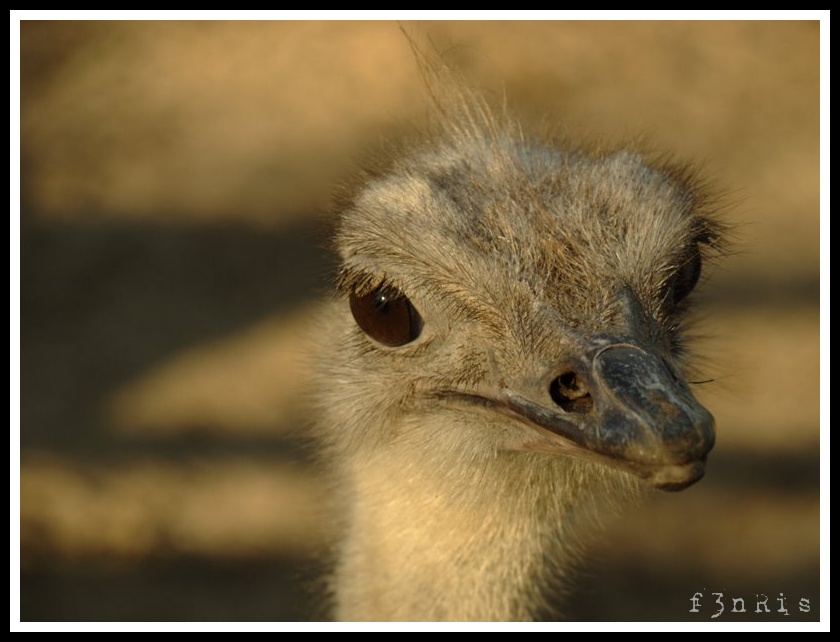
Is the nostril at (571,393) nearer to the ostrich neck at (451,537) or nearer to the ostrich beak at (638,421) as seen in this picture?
the ostrich beak at (638,421)

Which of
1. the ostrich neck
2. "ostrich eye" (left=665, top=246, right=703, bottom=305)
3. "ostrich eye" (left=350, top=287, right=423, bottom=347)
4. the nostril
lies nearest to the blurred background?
the ostrich neck

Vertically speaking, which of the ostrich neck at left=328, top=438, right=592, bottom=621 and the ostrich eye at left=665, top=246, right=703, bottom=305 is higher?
the ostrich eye at left=665, top=246, right=703, bottom=305

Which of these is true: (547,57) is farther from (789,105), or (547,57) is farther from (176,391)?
(176,391)

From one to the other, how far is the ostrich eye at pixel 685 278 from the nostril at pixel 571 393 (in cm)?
41

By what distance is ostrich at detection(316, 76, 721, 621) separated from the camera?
177 centimetres

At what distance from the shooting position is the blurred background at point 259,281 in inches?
175

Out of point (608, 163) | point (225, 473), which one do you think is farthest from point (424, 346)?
point (225, 473)

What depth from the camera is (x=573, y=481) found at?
215cm

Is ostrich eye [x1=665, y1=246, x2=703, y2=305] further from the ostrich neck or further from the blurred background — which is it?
the blurred background

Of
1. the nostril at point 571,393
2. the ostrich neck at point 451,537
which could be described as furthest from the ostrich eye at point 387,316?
the nostril at point 571,393

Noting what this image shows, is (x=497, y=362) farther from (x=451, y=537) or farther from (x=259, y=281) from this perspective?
(x=259, y=281)

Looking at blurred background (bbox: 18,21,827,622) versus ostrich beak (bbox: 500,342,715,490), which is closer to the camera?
ostrich beak (bbox: 500,342,715,490)

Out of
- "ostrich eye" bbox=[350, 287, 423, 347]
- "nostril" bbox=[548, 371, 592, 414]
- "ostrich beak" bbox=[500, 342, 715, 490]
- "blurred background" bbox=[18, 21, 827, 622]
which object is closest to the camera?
"ostrich beak" bbox=[500, 342, 715, 490]

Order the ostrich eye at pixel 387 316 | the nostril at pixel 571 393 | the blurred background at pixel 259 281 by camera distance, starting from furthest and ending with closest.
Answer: the blurred background at pixel 259 281, the ostrich eye at pixel 387 316, the nostril at pixel 571 393
